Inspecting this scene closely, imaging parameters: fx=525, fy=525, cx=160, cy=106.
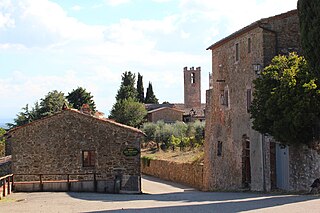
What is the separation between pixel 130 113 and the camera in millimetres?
78812

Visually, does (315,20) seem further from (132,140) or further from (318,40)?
(132,140)

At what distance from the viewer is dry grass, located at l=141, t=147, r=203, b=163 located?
45213 millimetres

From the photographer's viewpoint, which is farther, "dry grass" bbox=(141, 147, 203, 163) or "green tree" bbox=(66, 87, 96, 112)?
"green tree" bbox=(66, 87, 96, 112)

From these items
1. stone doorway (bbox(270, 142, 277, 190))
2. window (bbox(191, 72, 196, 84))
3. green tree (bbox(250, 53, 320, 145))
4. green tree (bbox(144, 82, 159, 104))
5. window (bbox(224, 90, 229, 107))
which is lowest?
stone doorway (bbox(270, 142, 277, 190))

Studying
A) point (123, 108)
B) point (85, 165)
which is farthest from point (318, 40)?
point (123, 108)

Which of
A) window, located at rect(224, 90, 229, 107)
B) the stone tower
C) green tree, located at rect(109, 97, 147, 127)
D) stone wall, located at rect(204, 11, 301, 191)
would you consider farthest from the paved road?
the stone tower

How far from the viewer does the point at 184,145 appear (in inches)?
2235

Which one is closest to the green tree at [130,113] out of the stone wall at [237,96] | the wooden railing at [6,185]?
the stone wall at [237,96]

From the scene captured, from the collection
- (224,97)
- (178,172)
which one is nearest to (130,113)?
(178,172)

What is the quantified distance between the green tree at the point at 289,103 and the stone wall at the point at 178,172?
16550mm

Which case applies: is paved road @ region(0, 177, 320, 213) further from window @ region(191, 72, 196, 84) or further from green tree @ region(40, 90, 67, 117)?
window @ region(191, 72, 196, 84)

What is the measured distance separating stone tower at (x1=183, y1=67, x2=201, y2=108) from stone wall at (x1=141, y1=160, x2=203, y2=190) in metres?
57.6

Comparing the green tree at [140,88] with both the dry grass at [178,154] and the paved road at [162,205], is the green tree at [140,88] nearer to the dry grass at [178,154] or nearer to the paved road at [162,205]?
the dry grass at [178,154]

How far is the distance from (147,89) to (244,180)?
265 feet
